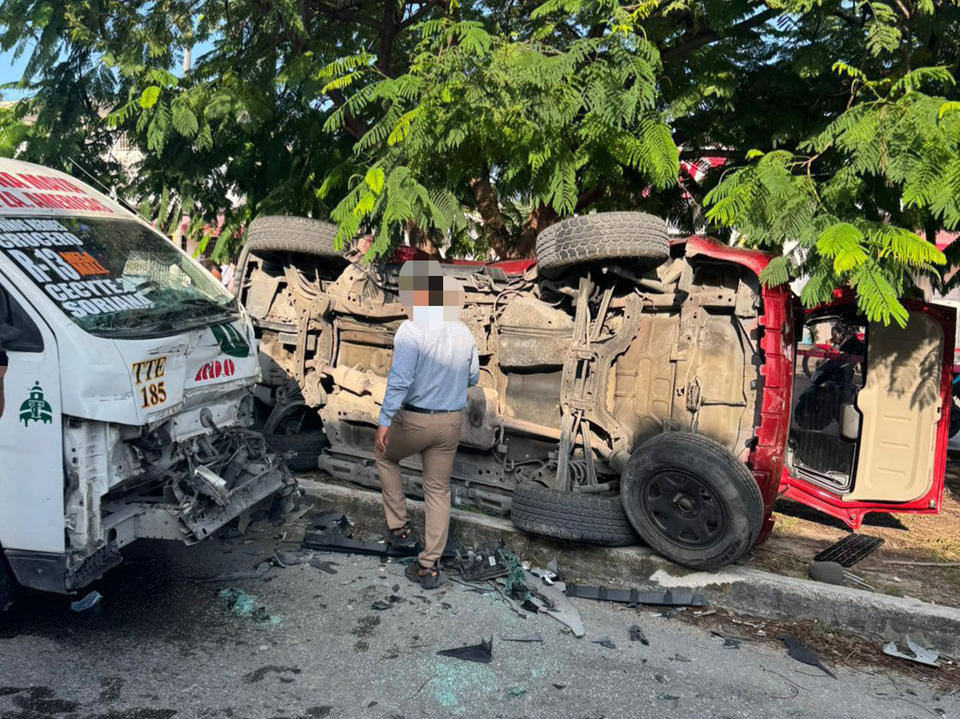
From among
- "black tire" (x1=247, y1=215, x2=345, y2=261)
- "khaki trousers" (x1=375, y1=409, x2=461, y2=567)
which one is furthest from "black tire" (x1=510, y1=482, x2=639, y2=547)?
"black tire" (x1=247, y1=215, x2=345, y2=261)

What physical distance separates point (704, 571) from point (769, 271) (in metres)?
1.77

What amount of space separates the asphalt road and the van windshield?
136 cm

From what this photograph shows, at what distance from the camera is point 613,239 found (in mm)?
4984

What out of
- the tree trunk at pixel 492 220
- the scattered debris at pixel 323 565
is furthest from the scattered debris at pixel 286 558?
the tree trunk at pixel 492 220

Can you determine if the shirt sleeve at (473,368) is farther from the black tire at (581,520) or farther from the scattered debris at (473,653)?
the scattered debris at (473,653)

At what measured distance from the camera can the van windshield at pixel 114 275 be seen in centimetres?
384

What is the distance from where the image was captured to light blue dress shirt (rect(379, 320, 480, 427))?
14.9ft

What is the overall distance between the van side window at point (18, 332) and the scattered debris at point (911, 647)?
4.37 meters

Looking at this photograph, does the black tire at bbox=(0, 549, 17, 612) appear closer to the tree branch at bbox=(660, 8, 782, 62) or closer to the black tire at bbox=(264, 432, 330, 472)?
the black tire at bbox=(264, 432, 330, 472)

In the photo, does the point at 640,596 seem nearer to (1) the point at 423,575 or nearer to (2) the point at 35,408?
(1) the point at 423,575

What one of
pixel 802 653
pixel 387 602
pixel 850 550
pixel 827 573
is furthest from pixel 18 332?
pixel 850 550

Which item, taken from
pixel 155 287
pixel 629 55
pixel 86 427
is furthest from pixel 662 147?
pixel 86 427

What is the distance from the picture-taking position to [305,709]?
3.32m

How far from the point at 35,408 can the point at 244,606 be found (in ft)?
4.96
